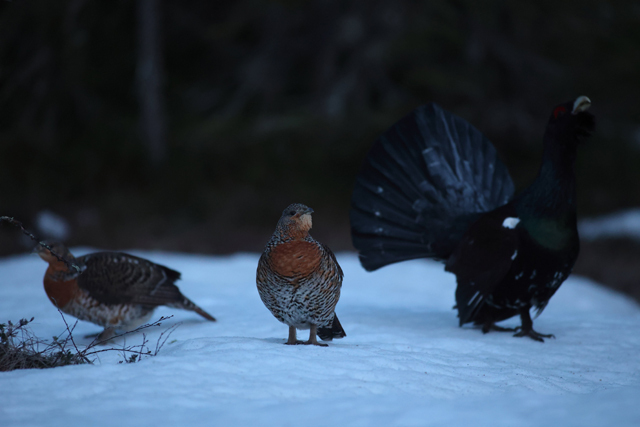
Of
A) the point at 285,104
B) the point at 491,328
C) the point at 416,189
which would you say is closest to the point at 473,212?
the point at 416,189

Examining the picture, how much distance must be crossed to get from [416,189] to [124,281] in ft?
8.44

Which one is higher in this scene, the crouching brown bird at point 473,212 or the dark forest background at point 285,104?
the dark forest background at point 285,104

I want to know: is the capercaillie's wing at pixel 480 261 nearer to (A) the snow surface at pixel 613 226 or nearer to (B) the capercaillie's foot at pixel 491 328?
(B) the capercaillie's foot at pixel 491 328

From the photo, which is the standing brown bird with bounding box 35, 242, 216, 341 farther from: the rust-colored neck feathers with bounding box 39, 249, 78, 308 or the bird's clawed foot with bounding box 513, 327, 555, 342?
the bird's clawed foot with bounding box 513, 327, 555, 342

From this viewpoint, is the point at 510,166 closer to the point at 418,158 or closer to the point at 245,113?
the point at 245,113

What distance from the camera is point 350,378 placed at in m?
3.08

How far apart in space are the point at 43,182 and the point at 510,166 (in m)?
9.99

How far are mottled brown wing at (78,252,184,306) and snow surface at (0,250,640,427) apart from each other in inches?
12.5

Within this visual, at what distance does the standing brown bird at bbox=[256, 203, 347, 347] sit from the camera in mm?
3400

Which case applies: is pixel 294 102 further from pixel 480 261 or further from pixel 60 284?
pixel 60 284

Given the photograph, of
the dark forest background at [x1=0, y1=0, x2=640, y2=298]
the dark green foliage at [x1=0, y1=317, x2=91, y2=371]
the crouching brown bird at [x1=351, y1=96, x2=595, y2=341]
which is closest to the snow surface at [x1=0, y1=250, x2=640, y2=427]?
the dark green foliage at [x1=0, y1=317, x2=91, y2=371]

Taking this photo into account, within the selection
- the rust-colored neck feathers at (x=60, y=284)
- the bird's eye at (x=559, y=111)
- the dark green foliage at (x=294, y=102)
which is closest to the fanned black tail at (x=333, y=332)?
the rust-colored neck feathers at (x=60, y=284)

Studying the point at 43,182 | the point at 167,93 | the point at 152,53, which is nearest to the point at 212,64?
the point at 167,93

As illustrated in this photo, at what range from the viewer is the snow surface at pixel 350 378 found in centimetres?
251
